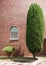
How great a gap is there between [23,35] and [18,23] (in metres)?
1.01

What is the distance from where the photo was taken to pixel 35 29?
16.2 metres

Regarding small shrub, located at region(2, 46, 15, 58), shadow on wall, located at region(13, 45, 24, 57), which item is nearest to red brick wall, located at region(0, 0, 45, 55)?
shadow on wall, located at region(13, 45, 24, 57)

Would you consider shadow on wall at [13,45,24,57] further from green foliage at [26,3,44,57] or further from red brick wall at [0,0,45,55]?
green foliage at [26,3,44,57]

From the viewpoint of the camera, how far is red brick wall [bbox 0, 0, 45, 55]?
1886 cm

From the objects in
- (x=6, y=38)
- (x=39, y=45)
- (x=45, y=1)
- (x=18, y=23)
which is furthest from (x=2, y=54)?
(x=45, y=1)

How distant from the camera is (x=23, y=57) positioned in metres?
18.4

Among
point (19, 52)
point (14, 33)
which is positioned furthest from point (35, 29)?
point (19, 52)

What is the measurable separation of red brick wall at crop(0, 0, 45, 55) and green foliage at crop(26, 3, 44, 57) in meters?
2.46

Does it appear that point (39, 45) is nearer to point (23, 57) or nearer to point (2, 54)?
point (23, 57)

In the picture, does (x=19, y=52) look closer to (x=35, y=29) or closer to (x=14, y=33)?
(x=14, y=33)

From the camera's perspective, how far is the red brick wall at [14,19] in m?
18.9

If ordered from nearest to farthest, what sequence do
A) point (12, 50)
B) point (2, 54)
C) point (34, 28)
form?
point (34, 28), point (12, 50), point (2, 54)

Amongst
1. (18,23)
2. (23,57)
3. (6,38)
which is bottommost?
(23,57)

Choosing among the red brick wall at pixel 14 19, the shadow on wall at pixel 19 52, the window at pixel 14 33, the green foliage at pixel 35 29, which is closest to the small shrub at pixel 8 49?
the shadow on wall at pixel 19 52
